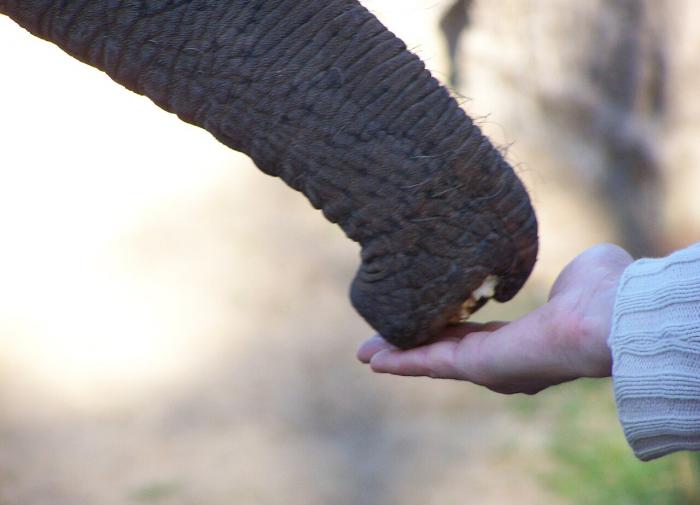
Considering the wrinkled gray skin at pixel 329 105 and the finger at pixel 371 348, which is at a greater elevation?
the wrinkled gray skin at pixel 329 105

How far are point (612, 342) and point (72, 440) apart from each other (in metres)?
1.42

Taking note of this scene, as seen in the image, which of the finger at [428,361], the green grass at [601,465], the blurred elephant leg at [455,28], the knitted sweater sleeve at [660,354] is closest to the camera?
the knitted sweater sleeve at [660,354]

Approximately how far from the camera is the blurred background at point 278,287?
197cm

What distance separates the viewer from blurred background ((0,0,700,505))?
197 centimetres

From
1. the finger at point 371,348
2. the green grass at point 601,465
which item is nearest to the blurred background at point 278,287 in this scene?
the green grass at point 601,465

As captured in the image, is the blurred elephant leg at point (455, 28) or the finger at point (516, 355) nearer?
the finger at point (516, 355)

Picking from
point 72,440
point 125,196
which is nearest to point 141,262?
point 125,196

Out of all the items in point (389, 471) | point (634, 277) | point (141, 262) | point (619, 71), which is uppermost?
point (619, 71)

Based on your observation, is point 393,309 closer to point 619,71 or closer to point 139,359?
point 139,359

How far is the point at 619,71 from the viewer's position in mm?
2643

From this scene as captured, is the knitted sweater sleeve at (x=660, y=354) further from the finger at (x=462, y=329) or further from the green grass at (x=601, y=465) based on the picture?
the green grass at (x=601, y=465)

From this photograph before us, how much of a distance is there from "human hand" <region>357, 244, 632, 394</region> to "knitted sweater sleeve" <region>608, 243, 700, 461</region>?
0.05 m

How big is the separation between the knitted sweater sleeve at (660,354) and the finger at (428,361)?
209 mm

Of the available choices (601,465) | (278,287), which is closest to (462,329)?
(601,465)
